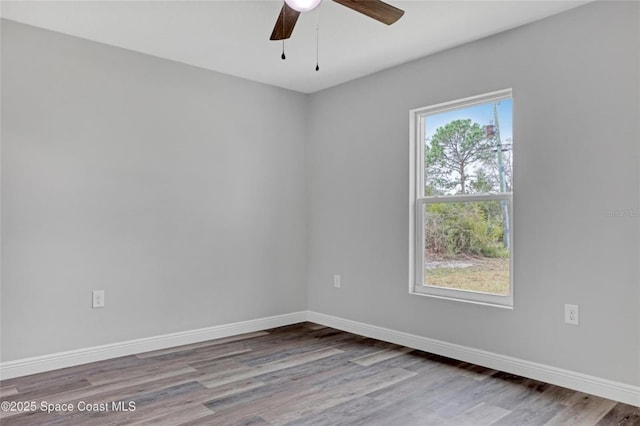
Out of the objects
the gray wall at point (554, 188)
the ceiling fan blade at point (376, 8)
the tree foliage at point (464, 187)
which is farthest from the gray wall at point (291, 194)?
the ceiling fan blade at point (376, 8)

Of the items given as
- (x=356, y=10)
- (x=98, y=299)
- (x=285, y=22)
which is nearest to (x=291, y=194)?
(x=98, y=299)

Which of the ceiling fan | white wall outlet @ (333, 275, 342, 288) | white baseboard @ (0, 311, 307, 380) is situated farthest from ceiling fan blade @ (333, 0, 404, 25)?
white baseboard @ (0, 311, 307, 380)

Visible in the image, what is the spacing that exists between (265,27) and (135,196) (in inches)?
64.3

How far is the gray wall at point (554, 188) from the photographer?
8.38ft

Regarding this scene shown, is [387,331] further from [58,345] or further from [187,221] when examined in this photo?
[58,345]

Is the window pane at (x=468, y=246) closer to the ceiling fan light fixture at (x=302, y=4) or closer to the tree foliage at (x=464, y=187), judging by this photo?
the tree foliage at (x=464, y=187)

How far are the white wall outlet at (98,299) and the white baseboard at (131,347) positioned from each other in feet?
1.02

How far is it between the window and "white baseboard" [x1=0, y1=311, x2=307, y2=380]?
1.51 metres

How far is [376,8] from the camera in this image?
221 cm

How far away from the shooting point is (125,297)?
343 cm

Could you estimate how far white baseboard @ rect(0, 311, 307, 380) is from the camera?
2965 millimetres

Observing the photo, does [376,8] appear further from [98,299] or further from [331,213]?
[98,299]

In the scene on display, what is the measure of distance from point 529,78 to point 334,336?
2612 millimetres

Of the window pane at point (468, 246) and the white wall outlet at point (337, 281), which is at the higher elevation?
the window pane at point (468, 246)
